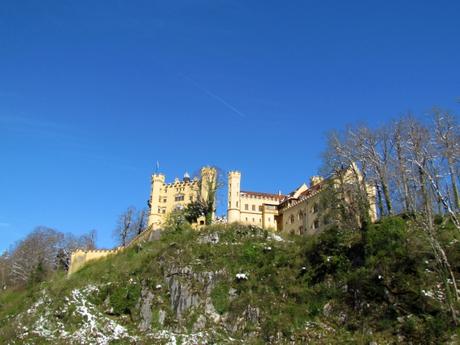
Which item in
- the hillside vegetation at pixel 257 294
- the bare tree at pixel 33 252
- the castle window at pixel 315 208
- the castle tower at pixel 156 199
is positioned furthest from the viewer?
the bare tree at pixel 33 252

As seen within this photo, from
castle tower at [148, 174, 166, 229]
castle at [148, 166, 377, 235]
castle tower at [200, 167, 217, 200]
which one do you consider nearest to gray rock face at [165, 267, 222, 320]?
castle at [148, 166, 377, 235]

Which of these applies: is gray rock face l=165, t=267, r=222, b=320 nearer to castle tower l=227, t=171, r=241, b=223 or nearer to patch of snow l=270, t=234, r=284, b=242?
patch of snow l=270, t=234, r=284, b=242

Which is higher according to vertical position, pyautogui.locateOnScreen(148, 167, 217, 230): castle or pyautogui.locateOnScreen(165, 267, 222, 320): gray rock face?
pyautogui.locateOnScreen(148, 167, 217, 230): castle

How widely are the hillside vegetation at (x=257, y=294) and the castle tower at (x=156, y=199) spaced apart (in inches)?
692

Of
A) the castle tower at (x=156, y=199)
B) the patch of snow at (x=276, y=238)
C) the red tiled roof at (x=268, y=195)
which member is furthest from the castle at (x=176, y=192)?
the patch of snow at (x=276, y=238)

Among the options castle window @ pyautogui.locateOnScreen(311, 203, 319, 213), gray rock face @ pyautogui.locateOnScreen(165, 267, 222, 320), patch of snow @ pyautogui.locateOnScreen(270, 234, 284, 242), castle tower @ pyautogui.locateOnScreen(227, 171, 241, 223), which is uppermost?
castle tower @ pyautogui.locateOnScreen(227, 171, 241, 223)

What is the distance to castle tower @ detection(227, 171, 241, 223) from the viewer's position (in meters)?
74.9

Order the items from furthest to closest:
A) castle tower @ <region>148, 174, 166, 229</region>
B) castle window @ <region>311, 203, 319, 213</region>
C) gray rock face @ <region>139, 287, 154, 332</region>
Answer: castle tower @ <region>148, 174, 166, 229</region>
castle window @ <region>311, 203, 319, 213</region>
gray rock face @ <region>139, 287, 154, 332</region>

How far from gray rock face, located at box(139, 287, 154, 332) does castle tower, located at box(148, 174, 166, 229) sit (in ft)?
80.2

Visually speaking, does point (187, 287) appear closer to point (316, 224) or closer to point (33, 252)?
point (316, 224)

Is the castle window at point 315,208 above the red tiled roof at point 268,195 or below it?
below

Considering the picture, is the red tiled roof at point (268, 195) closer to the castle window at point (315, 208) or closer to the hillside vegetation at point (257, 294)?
the castle window at point (315, 208)

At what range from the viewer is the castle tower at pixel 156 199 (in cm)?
7719

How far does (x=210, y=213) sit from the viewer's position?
7156 cm
